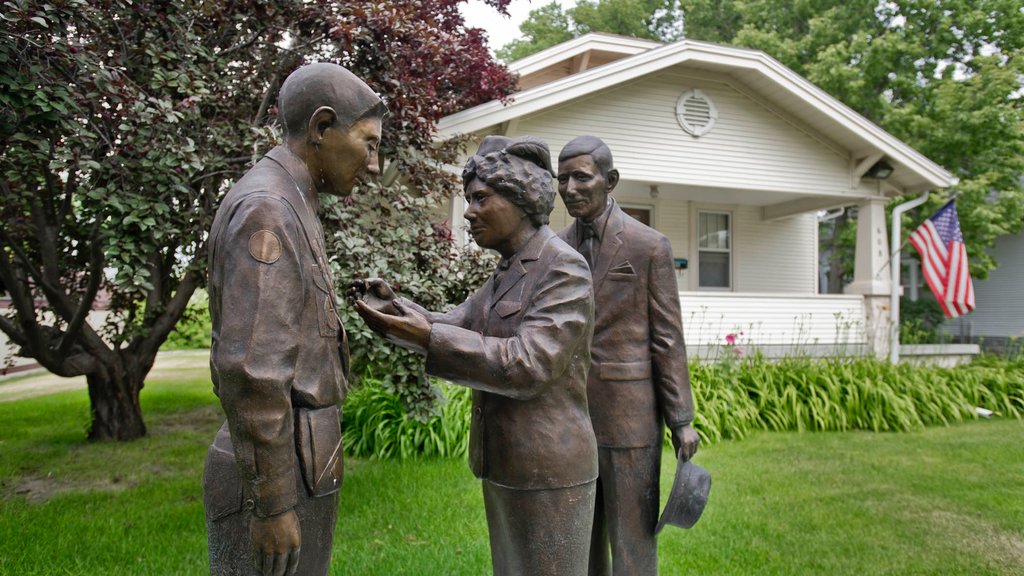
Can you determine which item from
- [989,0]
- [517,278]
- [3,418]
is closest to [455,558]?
[517,278]

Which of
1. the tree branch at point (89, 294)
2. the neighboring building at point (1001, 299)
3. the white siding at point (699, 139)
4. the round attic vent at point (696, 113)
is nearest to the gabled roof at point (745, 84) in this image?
the white siding at point (699, 139)

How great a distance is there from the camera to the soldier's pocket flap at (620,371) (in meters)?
2.90

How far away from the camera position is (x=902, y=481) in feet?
22.6

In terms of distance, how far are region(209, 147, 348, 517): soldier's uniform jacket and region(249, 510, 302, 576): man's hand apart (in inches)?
1.2

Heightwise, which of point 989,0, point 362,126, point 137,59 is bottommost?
point 362,126

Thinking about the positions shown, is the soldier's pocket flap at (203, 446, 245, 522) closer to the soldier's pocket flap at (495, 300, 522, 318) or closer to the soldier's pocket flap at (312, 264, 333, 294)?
the soldier's pocket flap at (312, 264, 333, 294)

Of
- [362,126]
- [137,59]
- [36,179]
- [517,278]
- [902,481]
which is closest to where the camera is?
[362,126]

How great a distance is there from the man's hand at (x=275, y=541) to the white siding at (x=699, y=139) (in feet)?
32.3

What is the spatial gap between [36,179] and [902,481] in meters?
8.15

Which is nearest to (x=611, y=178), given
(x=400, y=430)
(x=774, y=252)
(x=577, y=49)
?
(x=400, y=430)

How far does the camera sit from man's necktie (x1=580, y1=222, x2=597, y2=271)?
10.0 ft

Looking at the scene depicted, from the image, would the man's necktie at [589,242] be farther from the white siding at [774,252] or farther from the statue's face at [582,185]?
the white siding at [774,252]

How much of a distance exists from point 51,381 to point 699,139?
13840 millimetres

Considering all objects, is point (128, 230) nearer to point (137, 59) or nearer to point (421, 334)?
point (137, 59)
